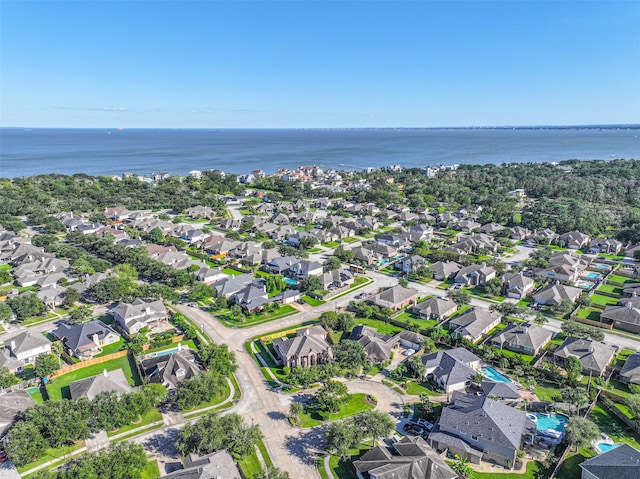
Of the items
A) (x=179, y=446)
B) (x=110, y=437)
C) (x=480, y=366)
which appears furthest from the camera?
(x=480, y=366)

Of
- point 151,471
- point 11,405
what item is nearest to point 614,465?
point 151,471

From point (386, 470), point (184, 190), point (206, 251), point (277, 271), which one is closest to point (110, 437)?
point (386, 470)

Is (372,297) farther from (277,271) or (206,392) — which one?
(206,392)

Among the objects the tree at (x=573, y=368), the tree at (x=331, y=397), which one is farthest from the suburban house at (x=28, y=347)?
the tree at (x=573, y=368)

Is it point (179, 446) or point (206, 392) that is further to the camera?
point (206, 392)

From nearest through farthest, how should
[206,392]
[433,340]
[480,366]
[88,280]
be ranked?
[206,392] → [480,366] → [433,340] → [88,280]

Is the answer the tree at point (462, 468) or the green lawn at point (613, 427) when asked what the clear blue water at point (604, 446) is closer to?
the green lawn at point (613, 427)

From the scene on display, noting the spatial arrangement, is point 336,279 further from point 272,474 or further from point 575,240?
point 575,240

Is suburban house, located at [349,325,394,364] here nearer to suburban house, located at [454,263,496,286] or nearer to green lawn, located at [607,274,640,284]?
suburban house, located at [454,263,496,286]
